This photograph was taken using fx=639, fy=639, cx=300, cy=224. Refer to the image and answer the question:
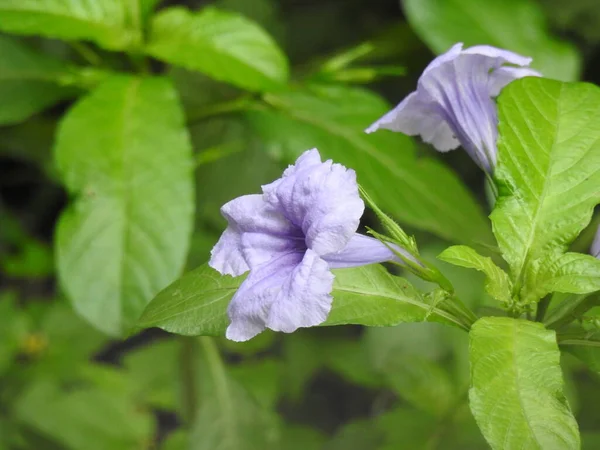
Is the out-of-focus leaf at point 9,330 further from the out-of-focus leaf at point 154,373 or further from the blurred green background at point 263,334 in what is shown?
the out-of-focus leaf at point 154,373

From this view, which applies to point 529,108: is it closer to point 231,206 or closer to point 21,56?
point 231,206

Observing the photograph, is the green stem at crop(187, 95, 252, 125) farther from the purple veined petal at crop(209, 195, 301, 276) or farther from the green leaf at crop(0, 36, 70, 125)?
the purple veined petal at crop(209, 195, 301, 276)

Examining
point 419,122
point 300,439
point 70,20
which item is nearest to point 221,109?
point 70,20

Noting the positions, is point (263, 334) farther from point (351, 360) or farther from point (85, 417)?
point (85, 417)

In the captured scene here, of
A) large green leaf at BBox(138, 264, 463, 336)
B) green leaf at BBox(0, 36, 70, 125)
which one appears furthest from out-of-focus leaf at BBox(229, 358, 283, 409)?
large green leaf at BBox(138, 264, 463, 336)

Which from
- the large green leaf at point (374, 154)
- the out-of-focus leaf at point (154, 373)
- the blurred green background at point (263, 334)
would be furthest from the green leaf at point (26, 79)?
the out-of-focus leaf at point (154, 373)
